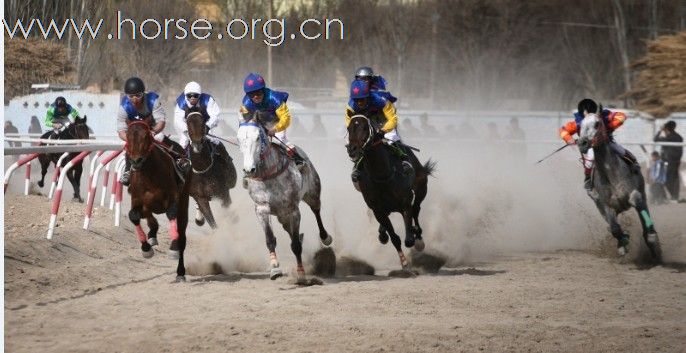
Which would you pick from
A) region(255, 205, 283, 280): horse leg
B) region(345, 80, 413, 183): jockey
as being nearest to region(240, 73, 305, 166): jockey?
region(345, 80, 413, 183): jockey

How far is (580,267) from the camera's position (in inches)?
509

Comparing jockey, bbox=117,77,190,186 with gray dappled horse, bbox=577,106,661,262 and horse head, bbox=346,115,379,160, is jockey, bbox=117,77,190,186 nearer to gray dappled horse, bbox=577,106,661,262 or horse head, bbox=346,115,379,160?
horse head, bbox=346,115,379,160

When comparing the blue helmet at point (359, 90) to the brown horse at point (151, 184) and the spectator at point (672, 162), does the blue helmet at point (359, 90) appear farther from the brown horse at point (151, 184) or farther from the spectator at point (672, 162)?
the spectator at point (672, 162)

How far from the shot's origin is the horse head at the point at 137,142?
1137 cm

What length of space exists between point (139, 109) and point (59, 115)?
26.5ft

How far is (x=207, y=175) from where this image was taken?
1348 centimetres

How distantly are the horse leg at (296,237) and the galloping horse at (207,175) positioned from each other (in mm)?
1564

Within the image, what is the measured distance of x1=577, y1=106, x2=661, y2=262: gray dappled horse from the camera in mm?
12844

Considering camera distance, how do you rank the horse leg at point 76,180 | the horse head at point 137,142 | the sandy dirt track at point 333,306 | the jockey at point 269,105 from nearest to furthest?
the sandy dirt track at point 333,306
the horse head at point 137,142
the jockey at point 269,105
the horse leg at point 76,180

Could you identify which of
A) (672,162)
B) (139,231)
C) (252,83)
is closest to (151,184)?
(139,231)

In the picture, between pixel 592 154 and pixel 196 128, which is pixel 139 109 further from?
pixel 592 154

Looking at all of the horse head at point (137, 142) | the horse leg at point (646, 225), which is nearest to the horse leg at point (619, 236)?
the horse leg at point (646, 225)

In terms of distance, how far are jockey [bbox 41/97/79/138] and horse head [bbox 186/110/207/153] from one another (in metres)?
7.68

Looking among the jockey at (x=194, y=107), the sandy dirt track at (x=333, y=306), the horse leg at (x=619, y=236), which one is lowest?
the sandy dirt track at (x=333, y=306)
